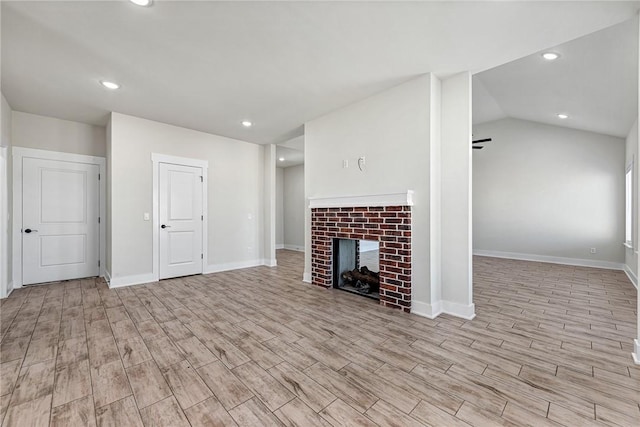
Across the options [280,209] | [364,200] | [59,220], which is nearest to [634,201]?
[364,200]

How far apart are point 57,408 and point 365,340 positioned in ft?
6.75

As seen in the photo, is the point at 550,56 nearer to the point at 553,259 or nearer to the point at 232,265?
the point at 553,259

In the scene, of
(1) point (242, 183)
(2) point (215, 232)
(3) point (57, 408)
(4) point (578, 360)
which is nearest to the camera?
(3) point (57, 408)

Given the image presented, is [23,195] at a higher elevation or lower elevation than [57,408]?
higher

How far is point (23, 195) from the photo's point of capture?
4.14 meters

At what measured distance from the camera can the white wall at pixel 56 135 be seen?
4.12m

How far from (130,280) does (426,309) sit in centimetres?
422

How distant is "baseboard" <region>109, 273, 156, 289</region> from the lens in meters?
4.08

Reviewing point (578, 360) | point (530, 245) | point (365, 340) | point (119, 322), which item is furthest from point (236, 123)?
point (530, 245)

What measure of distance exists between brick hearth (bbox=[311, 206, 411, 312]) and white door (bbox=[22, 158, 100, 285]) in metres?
3.99

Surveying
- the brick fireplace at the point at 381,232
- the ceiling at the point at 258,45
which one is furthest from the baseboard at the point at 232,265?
the ceiling at the point at 258,45

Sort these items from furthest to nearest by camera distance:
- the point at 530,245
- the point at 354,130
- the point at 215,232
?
the point at 530,245
the point at 215,232
the point at 354,130

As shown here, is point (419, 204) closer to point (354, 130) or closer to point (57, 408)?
point (354, 130)

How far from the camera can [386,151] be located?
133 inches
